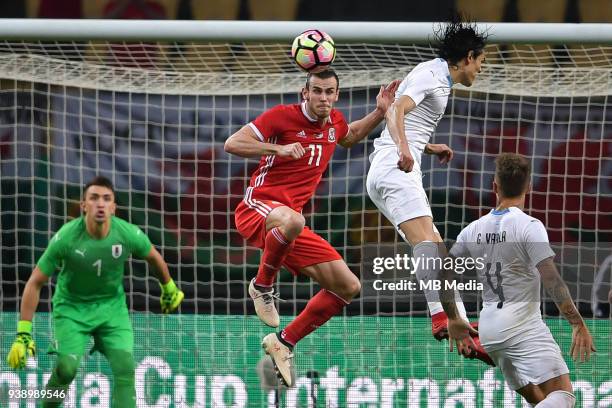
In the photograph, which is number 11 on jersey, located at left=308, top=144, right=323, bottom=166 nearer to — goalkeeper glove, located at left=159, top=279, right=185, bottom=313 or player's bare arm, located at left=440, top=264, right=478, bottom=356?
player's bare arm, located at left=440, top=264, right=478, bottom=356

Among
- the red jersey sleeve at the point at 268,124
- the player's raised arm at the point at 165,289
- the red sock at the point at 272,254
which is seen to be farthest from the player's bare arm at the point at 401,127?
the player's raised arm at the point at 165,289

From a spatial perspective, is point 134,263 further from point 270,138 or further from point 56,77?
point 270,138

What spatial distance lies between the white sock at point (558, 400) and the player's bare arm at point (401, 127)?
61.2 inches

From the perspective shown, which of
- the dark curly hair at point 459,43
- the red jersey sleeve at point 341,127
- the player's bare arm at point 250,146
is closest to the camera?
the player's bare arm at point 250,146

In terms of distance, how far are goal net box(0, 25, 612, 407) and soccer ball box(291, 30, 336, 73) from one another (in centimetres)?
133

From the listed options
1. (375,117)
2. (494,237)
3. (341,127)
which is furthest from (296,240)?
(494,237)

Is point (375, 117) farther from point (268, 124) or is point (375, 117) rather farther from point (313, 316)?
point (313, 316)

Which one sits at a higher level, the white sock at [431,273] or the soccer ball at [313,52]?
the soccer ball at [313,52]

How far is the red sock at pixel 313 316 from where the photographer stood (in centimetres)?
829

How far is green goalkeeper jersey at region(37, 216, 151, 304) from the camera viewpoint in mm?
8758

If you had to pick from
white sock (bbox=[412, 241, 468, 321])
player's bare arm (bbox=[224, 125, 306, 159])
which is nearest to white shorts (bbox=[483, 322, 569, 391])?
white sock (bbox=[412, 241, 468, 321])

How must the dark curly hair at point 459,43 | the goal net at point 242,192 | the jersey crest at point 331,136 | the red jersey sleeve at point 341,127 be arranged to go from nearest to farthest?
the dark curly hair at point 459,43 < the jersey crest at point 331,136 < the red jersey sleeve at point 341,127 < the goal net at point 242,192

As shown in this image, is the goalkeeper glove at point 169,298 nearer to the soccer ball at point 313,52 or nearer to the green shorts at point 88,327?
the green shorts at point 88,327

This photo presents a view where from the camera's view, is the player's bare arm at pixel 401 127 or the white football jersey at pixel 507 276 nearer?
the white football jersey at pixel 507 276
